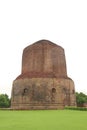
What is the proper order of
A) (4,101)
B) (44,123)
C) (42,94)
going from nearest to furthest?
1. (44,123)
2. (42,94)
3. (4,101)

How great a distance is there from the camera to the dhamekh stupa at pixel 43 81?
20406 mm

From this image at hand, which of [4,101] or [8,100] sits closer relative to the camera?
[4,101]

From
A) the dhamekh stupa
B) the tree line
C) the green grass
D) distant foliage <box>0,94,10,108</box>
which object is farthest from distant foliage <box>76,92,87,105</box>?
the green grass

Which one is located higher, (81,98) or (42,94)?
(81,98)

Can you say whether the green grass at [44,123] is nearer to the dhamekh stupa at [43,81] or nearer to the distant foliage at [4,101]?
the dhamekh stupa at [43,81]

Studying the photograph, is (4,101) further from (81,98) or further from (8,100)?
(81,98)

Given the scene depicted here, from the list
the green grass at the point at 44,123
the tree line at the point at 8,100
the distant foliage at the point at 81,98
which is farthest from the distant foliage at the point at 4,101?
the green grass at the point at 44,123

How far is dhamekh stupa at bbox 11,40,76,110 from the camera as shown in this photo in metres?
20.4

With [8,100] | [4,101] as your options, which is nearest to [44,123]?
[4,101]

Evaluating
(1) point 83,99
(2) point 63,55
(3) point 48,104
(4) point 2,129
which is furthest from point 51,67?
(4) point 2,129

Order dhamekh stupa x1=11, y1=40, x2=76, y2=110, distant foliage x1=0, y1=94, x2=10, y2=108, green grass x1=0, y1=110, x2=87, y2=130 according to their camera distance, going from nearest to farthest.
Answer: green grass x1=0, y1=110, x2=87, y2=130 < dhamekh stupa x1=11, y1=40, x2=76, y2=110 < distant foliage x1=0, y1=94, x2=10, y2=108

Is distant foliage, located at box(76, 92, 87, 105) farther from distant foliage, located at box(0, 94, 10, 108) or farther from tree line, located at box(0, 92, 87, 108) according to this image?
distant foliage, located at box(0, 94, 10, 108)

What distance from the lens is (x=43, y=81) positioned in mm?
20781

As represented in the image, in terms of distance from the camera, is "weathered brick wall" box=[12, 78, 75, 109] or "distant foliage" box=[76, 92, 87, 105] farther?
"distant foliage" box=[76, 92, 87, 105]
